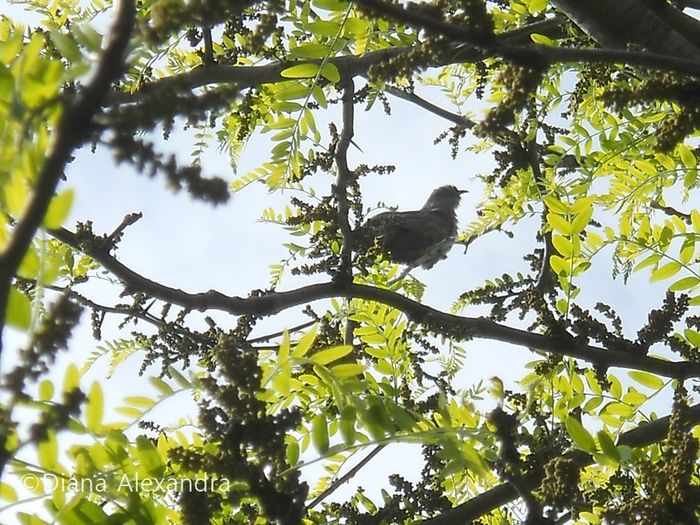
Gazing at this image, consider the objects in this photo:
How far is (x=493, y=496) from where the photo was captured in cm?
228


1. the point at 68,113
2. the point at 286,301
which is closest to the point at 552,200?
the point at 286,301

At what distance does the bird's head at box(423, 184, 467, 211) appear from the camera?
10828 millimetres

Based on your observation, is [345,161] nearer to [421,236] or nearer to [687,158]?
[687,158]

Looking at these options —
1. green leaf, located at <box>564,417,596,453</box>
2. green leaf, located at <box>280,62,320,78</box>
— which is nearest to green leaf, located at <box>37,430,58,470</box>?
green leaf, located at <box>564,417,596,453</box>

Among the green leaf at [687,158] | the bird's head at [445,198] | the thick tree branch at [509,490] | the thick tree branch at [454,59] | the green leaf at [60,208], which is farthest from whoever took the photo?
the bird's head at [445,198]

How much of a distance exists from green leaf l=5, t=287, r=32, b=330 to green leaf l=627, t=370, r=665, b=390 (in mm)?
1984

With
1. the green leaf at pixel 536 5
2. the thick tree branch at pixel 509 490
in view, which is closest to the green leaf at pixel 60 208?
the thick tree branch at pixel 509 490

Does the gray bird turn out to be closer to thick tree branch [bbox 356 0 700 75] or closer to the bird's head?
the bird's head

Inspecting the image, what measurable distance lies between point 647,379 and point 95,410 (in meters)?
1.79

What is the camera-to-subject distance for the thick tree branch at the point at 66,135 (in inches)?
32.3

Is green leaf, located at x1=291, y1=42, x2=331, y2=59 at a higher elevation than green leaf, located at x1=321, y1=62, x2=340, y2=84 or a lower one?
higher

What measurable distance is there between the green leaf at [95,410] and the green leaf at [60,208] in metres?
0.55

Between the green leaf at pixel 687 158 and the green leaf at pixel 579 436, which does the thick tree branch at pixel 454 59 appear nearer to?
the green leaf at pixel 687 158

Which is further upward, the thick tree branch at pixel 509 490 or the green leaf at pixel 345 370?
the green leaf at pixel 345 370
